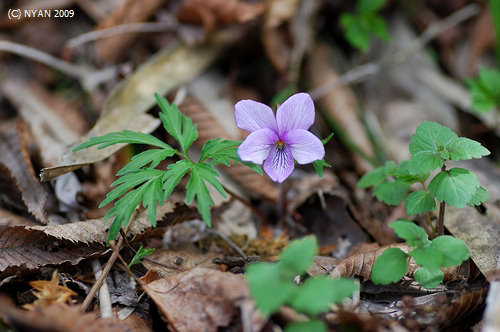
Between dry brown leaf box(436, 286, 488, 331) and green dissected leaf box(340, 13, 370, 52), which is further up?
green dissected leaf box(340, 13, 370, 52)

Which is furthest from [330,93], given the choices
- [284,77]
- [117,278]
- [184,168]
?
[117,278]

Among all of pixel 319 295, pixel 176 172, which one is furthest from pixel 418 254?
pixel 176 172

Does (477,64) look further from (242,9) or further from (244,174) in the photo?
(244,174)

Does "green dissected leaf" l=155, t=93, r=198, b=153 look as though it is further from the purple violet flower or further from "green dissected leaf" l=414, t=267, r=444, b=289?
"green dissected leaf" l=414, t=267, r=444, b=289

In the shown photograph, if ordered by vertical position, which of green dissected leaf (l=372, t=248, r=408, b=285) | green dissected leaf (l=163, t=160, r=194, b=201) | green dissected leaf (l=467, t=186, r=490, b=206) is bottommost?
green dissected leaf (l=372, t=248, r=408, b=285)

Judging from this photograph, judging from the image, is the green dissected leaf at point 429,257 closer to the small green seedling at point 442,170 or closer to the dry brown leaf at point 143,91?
the small green seedling at point 442,170

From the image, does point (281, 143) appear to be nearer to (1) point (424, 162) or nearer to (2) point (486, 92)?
(1) point (424, 162)

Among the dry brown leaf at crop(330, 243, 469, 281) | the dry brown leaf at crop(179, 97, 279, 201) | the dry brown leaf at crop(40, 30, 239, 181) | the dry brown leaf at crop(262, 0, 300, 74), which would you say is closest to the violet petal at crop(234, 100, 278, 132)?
the dry brown leaf at crop(330, 243, 469, 281)

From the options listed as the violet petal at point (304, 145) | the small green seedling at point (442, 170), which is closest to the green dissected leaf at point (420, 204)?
the small green seedling at point (442, 170)
